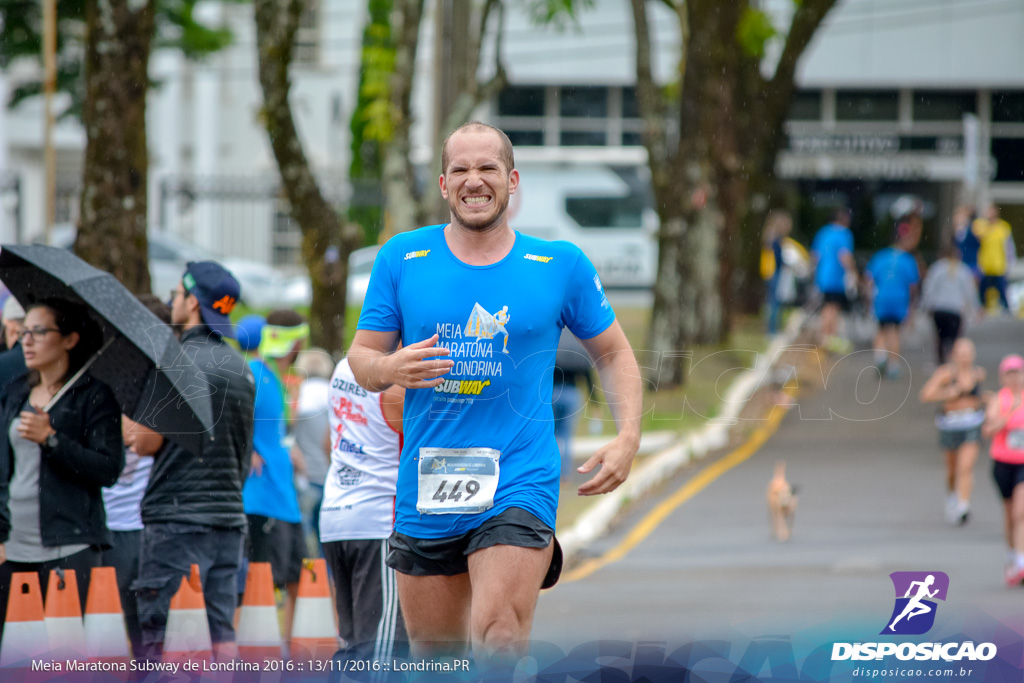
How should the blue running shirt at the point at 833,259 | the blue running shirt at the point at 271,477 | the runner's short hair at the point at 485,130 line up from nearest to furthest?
1. the runner's short hair at the point at 485,130
2. the blue running shirt at the point at 271,477
3. the blue running shirt at the point at 833,259

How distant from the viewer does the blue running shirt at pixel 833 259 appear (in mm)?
19391

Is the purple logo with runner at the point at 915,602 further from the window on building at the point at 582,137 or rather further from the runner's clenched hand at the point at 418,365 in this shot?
the window on building at the point at 582,137

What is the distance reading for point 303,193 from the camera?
12453 millimetres

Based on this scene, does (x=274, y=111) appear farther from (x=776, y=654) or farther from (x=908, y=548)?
(x=776, y=654)

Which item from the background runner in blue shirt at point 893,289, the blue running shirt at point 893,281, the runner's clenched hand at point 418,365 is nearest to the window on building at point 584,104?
the background runner in blue shirt at point 893,289

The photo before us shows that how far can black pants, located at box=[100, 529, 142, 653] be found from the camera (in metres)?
5.96

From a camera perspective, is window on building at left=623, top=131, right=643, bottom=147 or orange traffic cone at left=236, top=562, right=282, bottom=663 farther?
window on building at left=623, top=131, right=643, bottom=147

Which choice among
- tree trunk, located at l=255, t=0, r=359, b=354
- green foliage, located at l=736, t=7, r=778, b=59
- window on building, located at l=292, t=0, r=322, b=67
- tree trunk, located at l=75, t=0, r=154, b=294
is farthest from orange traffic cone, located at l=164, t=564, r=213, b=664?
window on building, located at l=292, t=0, r=322, b=67

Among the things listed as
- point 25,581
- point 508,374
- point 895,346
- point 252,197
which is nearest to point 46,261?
point 25,581

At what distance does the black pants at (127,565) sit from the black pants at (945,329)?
13.2 meters

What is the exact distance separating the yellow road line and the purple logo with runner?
4941 mm

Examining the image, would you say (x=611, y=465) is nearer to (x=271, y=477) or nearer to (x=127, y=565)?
(x=127, y=565)

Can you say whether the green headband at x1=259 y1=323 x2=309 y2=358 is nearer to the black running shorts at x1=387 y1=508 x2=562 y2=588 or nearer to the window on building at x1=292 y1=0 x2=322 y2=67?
the black running shorts at x1=387 y1=508 x2=562 y2=588

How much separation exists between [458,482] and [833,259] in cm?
1620
